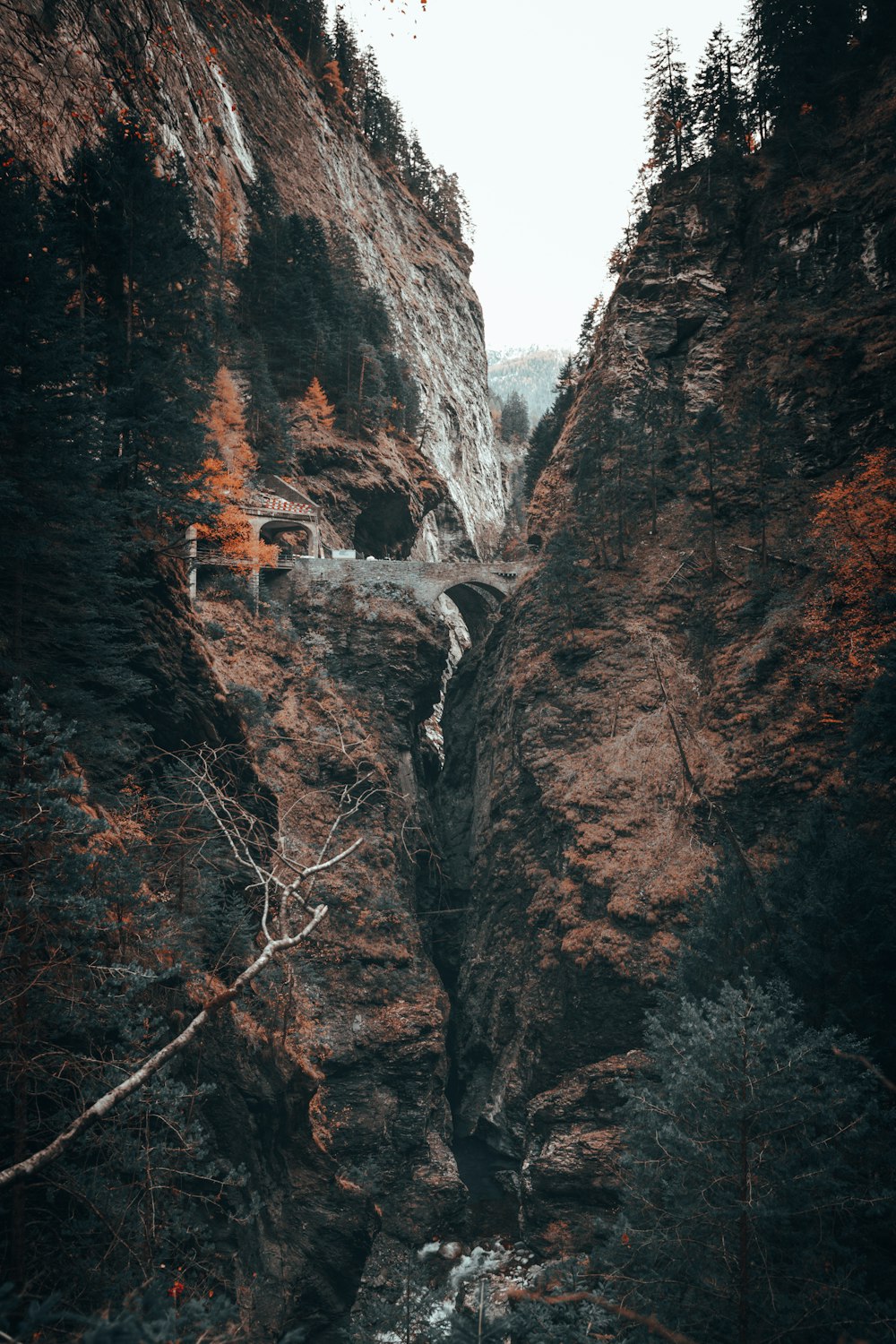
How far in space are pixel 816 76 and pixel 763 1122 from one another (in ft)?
148

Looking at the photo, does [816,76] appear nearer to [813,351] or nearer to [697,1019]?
[813,351]

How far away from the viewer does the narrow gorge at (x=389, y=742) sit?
1026 cm

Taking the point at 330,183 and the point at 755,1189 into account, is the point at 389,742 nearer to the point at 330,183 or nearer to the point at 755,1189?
the point at 755,1189

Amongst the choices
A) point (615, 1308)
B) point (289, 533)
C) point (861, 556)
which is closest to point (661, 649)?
point (861, 556)

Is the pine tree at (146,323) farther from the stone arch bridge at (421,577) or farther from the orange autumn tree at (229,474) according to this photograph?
the stone arch bridge at (421,577)

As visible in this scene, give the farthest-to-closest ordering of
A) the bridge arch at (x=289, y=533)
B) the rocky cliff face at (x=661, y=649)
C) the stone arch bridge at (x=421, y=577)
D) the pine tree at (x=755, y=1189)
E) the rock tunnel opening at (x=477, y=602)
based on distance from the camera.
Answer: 1. the rock tunnel opening at (x=477, y=602)
2. the bridge arch at (x=289, y=533)
3. the stone arch bridge at (x=421, y=577)
4. the rocky cliff face at (x=661, y=649)
5. the pine tree at (x=755, y=1189)

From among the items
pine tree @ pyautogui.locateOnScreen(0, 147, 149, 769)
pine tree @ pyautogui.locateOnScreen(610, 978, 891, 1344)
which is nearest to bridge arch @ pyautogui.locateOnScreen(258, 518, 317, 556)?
pine tree @ pyautogui.locateOnScreen(0, 147, 149, 769)

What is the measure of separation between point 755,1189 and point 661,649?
66.8 ft

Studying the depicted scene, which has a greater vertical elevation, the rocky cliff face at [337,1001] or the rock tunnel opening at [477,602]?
the rock tunnel opening at [477,602]

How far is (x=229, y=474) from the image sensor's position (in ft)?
97.5

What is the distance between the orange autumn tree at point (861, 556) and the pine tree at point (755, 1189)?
13.7 meters

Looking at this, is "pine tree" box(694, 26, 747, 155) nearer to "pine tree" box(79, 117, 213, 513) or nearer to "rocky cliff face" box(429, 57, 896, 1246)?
"rocky cliff face" box(429, 57, 896, 1246)

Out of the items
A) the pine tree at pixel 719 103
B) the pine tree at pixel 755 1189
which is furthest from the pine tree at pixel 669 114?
the pine tree at pixel 755 1189

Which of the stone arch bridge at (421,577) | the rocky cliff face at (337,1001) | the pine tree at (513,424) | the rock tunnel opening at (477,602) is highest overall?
the pine tree at (513,424)
